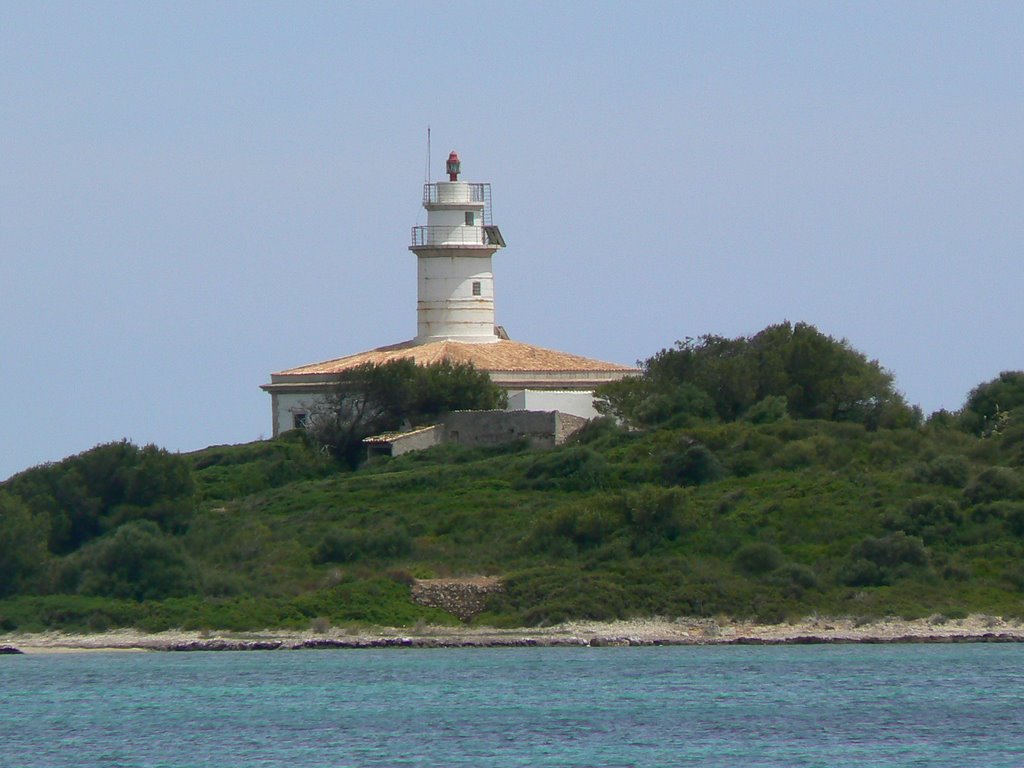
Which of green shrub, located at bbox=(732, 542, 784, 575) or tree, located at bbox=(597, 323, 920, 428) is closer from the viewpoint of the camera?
green shrub, located at bbox=(732, 542, 784, 575)

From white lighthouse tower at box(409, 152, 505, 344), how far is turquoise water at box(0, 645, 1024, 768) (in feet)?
66.9

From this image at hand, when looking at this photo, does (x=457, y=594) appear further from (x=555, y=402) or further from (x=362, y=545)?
(x=555, y=402)

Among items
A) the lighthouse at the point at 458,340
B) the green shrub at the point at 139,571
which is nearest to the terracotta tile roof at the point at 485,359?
the lighthouse at the point at 458,340

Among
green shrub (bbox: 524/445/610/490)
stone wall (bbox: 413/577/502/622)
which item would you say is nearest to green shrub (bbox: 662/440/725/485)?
green shrub (bbox: 524/445/610/490)

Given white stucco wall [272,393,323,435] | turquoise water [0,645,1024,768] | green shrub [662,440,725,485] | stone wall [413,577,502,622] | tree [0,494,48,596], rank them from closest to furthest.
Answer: turquoise water [0,645,1024,768]
stone wall [413,577,502,622]
tree [0,494,48,596]
green shrub [662,440,725,485]
white stucco wall [272,393,323,435]

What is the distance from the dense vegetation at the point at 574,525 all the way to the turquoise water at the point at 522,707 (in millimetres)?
1850

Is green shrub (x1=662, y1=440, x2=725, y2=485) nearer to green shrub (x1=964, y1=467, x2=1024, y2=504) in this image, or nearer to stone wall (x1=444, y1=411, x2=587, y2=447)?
stone wall (x1=444, y1=411, x2=587, y2=447)

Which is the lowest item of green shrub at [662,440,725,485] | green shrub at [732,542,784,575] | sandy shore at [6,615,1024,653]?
sandy shore at [6,615,1024,653]

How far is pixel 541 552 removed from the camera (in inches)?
1967

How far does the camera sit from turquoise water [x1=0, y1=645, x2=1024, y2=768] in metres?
32.6

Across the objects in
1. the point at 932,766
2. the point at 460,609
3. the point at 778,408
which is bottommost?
the point at 932,766

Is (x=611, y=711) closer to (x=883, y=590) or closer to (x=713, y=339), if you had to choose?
(x=883, y=590)

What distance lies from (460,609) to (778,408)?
13517mm

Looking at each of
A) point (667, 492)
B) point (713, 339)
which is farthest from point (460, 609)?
point (713, 339)
